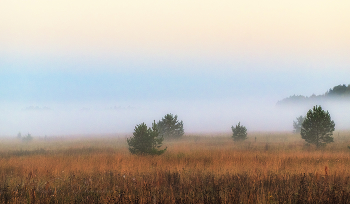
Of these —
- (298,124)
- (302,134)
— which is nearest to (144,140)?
(302,134)

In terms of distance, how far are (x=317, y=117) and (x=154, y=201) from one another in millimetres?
16790

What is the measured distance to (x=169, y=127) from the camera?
99.6 feet

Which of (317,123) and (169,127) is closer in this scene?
(317,123)

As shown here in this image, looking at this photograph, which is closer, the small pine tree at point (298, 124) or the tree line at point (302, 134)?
the tree line at point (302, 134)

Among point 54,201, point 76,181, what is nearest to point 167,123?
point 76,181

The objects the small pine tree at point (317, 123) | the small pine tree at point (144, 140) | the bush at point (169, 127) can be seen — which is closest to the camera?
the small pine tree at point (144, 140)

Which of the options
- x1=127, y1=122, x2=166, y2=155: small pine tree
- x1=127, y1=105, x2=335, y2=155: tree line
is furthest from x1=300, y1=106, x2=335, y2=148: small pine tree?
x1=127, y1=122, x2=166, y2=155: small pine tree

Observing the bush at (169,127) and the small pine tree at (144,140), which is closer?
the small pine tree at (144,140)

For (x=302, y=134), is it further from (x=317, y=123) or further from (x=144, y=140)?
(x=144, y=140)

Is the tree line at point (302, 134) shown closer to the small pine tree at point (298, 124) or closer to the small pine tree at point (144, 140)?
the small pine tree at point (144, 140)

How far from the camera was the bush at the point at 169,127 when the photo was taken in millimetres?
29688

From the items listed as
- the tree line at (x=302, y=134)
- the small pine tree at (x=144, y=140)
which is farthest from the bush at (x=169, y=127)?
the small pine tree at (x=144, y=140)

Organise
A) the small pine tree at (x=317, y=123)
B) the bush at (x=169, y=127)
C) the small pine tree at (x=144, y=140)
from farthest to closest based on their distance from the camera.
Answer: the bush at (x=169, y=127) → the small pine tree at (x=317, y=123) → the small pine tree at (x=144, y=140)

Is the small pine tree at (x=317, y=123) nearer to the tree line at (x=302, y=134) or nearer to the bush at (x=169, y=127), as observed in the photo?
the tree line at (x=302, y=134)
